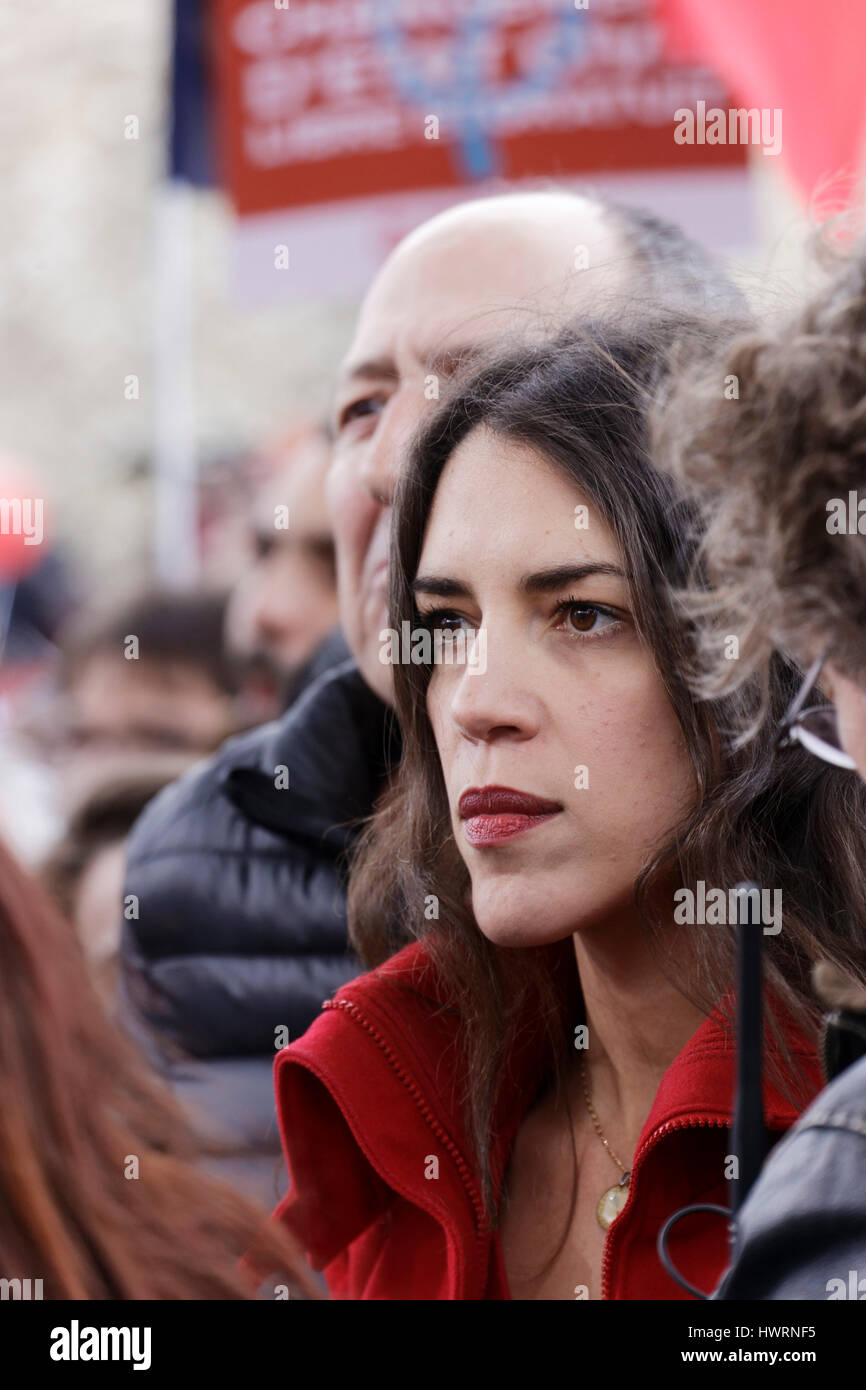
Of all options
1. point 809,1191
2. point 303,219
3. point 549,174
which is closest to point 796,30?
point 549,174

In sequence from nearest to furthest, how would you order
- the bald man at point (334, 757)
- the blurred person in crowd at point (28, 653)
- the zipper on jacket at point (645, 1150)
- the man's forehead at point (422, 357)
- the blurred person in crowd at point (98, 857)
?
the zipper on jacket at point (645, 1150) → the man's forehead at point (422, 357) → the bald man at point (334, 757) → the blurred person in crowd at point (98, 857) → the blurred person in crowd at point (28, 653)

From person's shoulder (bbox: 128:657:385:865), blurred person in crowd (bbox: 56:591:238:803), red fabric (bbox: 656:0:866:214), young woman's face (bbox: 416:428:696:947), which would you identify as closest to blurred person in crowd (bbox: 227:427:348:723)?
blurred person in crowd (bbox: 56:591:238:803)

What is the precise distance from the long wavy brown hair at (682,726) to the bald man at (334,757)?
0.18m

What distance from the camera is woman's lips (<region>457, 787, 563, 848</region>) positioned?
4.98 ft

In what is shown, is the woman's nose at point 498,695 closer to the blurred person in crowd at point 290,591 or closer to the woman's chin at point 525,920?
the woman's chin at point 525,920

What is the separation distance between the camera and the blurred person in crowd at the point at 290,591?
355 centimetres

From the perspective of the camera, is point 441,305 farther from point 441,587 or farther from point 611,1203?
point 611,1203

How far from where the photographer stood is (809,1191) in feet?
3.82

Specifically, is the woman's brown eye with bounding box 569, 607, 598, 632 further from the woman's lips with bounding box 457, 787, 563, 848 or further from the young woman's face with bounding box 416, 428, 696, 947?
the woman's lips with bounding box 457, 787, 563, 848

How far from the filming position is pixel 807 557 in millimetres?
1177

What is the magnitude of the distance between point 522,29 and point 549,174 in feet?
1.70

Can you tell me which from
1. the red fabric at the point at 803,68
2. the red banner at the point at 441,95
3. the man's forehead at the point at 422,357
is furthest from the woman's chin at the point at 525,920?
A: the red banner at the point at 441,95

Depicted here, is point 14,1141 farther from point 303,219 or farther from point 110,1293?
point 303,219

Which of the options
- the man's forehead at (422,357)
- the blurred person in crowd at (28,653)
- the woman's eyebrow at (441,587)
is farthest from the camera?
the blurred person in crowd at (28,653)
